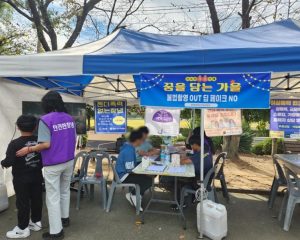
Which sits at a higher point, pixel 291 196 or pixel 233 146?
pixel 233 146

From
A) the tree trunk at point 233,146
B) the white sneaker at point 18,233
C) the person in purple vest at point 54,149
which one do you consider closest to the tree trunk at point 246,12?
the tree trunk at point 233,146

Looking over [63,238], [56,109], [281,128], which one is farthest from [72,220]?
[281,128]

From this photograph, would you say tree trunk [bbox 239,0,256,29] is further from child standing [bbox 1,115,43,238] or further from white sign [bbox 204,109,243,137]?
child standing [bbox 1,115,43,238]

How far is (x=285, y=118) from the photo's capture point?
20.6ft

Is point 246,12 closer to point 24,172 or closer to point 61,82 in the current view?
point 61,82

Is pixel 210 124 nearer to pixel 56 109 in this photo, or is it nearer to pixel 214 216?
pixel 214 216

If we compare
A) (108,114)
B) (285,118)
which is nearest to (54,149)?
(108,114)

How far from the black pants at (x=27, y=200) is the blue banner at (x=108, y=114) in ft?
11.3

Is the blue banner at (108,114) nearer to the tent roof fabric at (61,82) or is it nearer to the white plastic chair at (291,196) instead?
the tent roof fabric at (61,82)

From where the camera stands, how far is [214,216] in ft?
12.6

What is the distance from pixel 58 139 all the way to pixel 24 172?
2.11ft

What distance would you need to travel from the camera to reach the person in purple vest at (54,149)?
3.60 meters

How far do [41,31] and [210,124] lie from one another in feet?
28.7

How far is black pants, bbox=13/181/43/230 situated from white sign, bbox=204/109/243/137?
2324mm
